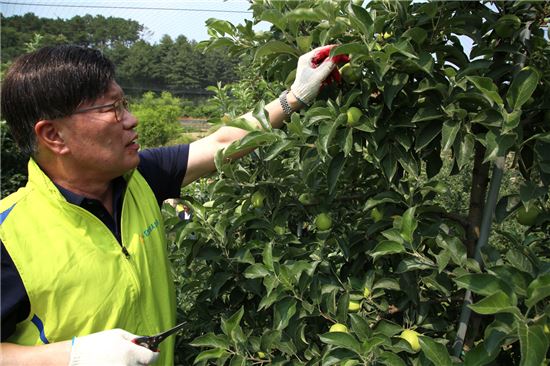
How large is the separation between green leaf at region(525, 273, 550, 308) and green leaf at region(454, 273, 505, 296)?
64mm

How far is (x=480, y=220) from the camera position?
1.40 metres

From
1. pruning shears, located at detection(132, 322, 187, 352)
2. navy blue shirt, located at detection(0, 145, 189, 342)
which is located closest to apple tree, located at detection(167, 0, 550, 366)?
pruning shears, located at detection(132, 322, 187, 352)

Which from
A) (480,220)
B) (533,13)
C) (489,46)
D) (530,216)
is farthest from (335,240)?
(533,13)

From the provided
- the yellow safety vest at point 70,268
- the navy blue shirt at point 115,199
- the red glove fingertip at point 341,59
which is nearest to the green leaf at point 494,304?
the red glove fingertip at point 341,59

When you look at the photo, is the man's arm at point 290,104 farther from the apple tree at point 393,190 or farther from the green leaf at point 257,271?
the green leaf at point 257,271

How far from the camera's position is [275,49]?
1.47 m

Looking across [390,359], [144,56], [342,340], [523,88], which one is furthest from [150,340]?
[144,56]

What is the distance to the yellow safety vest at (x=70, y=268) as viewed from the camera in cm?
126

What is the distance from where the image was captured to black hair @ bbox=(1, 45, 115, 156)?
138 cm

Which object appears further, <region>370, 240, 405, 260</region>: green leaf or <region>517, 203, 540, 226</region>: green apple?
<region>517, 203, 540, 226</region>: green apple

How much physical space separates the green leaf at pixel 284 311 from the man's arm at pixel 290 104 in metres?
0.52

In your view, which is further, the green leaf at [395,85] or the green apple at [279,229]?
the green apple at [279,229]

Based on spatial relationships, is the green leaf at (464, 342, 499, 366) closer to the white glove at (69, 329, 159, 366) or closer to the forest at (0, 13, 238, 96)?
the white glove at (69, 329, 159, 366)

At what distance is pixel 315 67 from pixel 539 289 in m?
0.83
